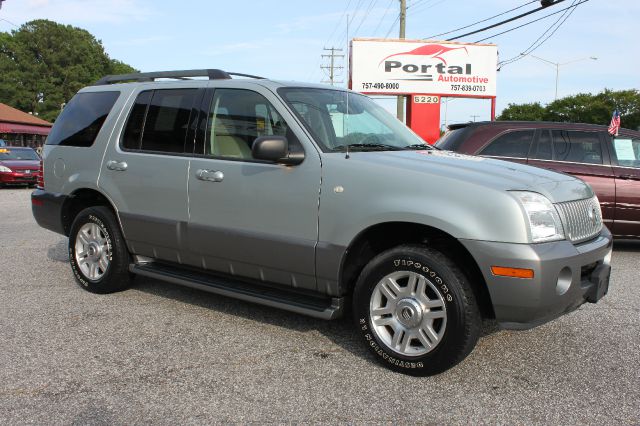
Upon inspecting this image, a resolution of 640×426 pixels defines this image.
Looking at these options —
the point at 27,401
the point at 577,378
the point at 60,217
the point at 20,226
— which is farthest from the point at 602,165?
the point at 20,226

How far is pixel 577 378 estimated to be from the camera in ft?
11.5

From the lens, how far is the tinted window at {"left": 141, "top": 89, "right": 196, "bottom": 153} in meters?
4.67

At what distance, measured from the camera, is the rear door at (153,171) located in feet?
15.0

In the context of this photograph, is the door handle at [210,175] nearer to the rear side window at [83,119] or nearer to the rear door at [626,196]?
the rear side window at [83,119]

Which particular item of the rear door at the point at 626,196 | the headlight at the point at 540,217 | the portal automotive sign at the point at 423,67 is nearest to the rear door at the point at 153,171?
the headlight at the point at 540,217

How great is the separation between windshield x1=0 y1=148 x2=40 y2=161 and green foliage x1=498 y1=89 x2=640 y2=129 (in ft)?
200

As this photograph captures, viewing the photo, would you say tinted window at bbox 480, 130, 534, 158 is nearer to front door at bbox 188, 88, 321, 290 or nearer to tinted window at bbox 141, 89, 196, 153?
front door at bbox 188, 88, 321, 290

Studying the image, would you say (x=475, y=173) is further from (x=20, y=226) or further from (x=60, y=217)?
(x=20, y=226)

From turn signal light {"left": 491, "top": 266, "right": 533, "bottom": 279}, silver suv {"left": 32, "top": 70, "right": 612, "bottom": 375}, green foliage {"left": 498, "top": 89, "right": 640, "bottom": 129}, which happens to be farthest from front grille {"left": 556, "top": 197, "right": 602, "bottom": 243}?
green foliage {"left": 498, "top": 89, "right": 640, "bottom": 129}

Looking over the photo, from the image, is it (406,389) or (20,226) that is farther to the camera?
(20,226)

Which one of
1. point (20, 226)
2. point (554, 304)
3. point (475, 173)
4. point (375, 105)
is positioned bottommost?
point (20, 226)

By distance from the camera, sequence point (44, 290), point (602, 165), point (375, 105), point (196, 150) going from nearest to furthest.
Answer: point (196, 150) → point (375, 105) → point (44, 290) → point (602, 165)

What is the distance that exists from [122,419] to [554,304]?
246cm

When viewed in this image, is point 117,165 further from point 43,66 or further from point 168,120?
point 43,66
